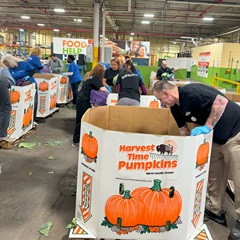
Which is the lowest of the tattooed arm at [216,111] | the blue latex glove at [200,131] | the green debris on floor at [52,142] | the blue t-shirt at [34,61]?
the green debris on floor at [52,142]

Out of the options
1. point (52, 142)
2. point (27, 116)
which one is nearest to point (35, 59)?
point (27, 116)

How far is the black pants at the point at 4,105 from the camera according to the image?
3.98 m

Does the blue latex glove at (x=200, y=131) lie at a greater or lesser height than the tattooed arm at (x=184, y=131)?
greater

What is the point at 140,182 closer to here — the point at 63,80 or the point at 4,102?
the point at 4,102

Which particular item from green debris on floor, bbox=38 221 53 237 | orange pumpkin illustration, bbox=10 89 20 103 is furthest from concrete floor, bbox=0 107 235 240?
orange pumpkin illustration, bbox=10 89 20 103

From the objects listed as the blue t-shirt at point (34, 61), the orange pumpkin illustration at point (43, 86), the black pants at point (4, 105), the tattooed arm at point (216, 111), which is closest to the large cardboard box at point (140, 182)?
the tattooed arm at point (216, 111)

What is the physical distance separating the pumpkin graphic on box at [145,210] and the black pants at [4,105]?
2759 mm

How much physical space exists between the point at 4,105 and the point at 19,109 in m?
0.48

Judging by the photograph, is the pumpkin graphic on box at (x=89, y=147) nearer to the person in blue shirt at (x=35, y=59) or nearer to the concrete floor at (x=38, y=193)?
the concrete floor at (x=38, y=193)

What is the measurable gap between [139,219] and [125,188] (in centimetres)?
24

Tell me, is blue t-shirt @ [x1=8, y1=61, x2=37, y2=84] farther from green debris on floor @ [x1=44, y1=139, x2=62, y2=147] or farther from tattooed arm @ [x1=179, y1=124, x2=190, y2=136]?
tattooed arm @ [x1=179, y1=124, x2=190, y2=136]

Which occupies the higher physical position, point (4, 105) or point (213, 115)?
point (213, 115)

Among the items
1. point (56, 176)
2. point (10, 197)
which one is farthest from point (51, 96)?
point (10, 197)

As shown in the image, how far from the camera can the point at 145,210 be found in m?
1.89
